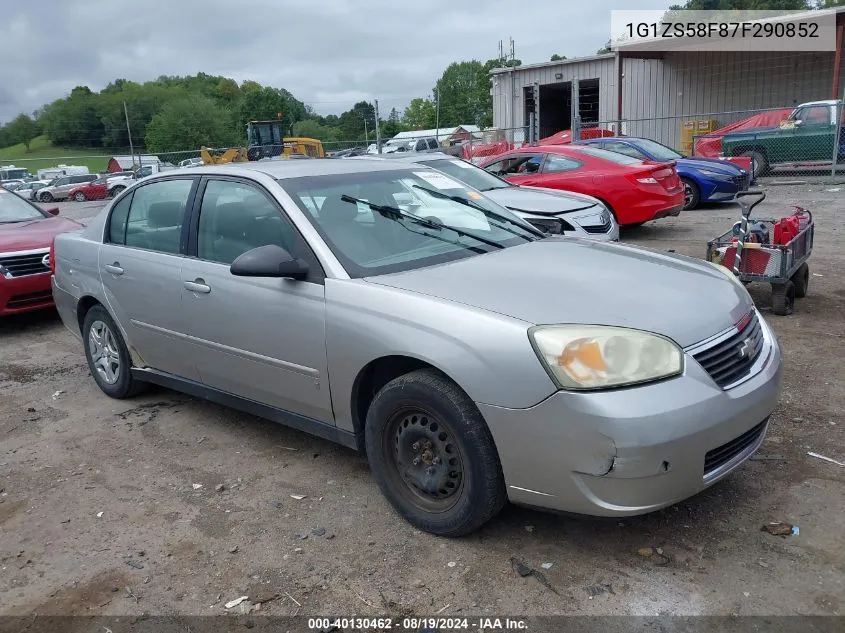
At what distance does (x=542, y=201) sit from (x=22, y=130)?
273 ft

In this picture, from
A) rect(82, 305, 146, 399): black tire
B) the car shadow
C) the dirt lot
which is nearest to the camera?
the dirt lot

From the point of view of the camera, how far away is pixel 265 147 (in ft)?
97.4

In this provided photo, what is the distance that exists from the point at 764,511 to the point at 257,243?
9.15 ft

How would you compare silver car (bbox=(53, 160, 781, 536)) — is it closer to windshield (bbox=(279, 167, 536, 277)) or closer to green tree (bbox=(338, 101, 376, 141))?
windshield (bbox=(279, 167, 536, 277))

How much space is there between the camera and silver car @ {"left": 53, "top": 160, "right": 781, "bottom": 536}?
8.87 feet

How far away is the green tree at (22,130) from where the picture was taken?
76.0 metres

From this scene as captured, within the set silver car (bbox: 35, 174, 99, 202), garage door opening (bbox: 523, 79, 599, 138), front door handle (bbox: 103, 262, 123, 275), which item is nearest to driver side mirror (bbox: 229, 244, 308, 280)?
front door handle (bbox: 103, 262, 123, 275)

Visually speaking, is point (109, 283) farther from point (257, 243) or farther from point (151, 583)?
point (151, 583)

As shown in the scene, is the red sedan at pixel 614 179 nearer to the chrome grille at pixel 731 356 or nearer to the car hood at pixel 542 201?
the car hood at pixel 542 201

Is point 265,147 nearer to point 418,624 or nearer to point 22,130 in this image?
point 418,624

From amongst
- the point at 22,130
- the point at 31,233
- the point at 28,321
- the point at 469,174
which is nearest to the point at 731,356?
the point at 469,174

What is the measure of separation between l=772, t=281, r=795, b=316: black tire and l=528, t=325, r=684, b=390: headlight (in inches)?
160

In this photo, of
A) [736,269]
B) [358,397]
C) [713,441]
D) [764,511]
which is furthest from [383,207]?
[736,269]

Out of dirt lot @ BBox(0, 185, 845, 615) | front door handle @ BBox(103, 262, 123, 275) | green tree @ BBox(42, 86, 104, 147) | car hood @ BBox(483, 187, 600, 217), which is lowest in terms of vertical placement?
dirt lot @ BBox(0, 185, 845, 615)
